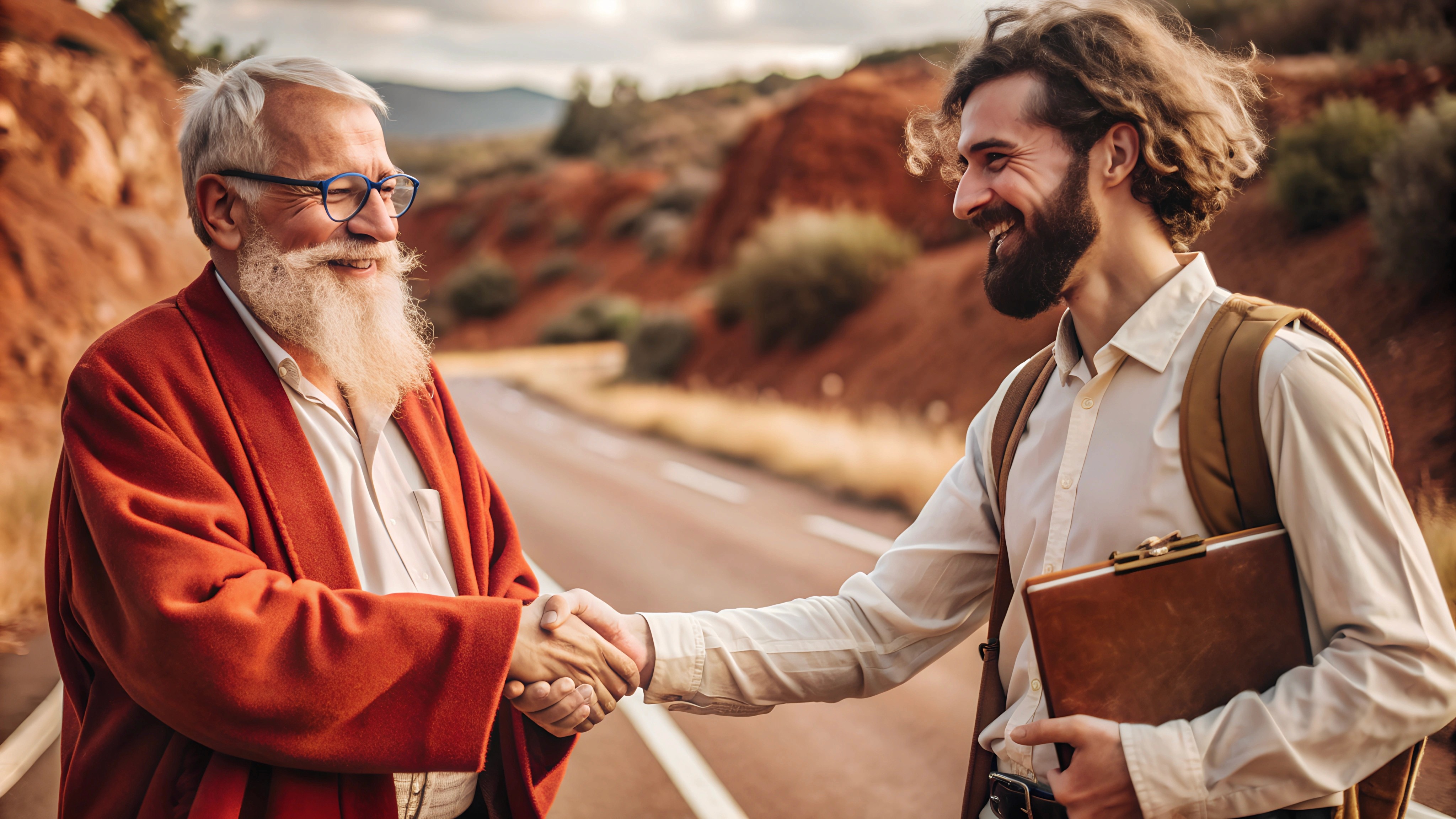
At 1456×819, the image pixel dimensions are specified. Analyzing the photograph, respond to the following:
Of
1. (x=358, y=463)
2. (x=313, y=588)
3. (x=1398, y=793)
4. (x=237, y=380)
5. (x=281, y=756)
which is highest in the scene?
(x=237, y=380)

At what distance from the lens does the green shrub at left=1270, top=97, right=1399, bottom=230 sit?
32.9 ft

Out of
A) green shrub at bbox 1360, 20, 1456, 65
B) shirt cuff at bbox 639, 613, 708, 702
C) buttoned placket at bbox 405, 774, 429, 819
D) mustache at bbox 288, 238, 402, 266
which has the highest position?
green shrub at bbox 1360, 20, 1456, 65

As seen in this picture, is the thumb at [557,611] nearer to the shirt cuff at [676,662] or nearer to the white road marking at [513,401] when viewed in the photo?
the shirt cuff at [676,662]

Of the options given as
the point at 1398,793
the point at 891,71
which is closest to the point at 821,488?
the point at 1398,793

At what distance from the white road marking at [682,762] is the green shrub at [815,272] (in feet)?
45.0

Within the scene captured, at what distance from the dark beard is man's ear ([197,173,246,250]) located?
1602 millimetres

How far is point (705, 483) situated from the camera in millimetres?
10648

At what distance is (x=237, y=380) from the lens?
68.6 inches

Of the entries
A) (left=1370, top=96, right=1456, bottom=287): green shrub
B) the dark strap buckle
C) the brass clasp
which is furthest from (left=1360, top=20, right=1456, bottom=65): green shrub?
the dark strap buckle

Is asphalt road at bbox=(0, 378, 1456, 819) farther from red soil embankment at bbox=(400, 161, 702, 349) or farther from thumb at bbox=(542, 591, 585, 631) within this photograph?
red soil embankment at bbox=(400, 161, 702, 349)

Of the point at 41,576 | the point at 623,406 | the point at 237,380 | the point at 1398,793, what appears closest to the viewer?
the point at 1398,793

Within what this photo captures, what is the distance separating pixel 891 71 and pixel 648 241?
49.9 ft

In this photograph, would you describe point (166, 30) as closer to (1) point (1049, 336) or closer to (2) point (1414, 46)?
(1) point (1049, 336)

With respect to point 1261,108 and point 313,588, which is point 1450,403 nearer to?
point 1261,108
